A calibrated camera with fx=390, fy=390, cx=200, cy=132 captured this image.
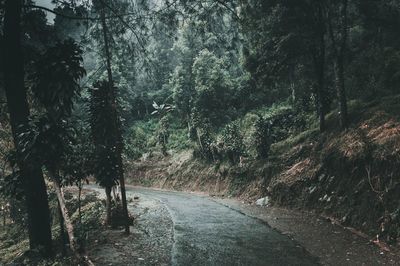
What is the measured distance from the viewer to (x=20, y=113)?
1348cm

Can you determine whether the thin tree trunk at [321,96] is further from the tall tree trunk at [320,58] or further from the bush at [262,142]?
the bush at [262,142]

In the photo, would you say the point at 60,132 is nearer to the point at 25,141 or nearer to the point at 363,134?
the point at 25,141

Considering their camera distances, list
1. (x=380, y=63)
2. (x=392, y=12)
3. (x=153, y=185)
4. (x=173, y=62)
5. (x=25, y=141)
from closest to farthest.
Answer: (x=25, y=141), (x=392, y=12), (x=380, y=63), (x=153, y=185), (x=173, y=62)

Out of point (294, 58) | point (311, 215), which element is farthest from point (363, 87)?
point (311, 215)

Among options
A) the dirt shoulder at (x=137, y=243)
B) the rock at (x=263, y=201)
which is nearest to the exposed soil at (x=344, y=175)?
the rock at (x=263, y=201)

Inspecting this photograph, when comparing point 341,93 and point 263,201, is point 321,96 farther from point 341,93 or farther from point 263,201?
point 263,201

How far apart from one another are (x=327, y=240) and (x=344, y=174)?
13.0 feet

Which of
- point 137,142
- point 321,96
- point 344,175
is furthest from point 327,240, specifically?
point 137,142

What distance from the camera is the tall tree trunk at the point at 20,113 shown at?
43.9 ft

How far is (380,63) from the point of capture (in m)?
21.3

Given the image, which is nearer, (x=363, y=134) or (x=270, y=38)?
(x=363, y=134)

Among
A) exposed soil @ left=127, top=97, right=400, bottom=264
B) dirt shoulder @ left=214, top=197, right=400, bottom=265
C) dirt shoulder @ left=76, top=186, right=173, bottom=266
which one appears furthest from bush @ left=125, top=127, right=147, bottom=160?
dirt shoulder @ left=214, top=197, right=400, bottom=265

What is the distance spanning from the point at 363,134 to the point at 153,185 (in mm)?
30653

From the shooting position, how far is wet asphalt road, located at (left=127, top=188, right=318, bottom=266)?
1132 centimetres
